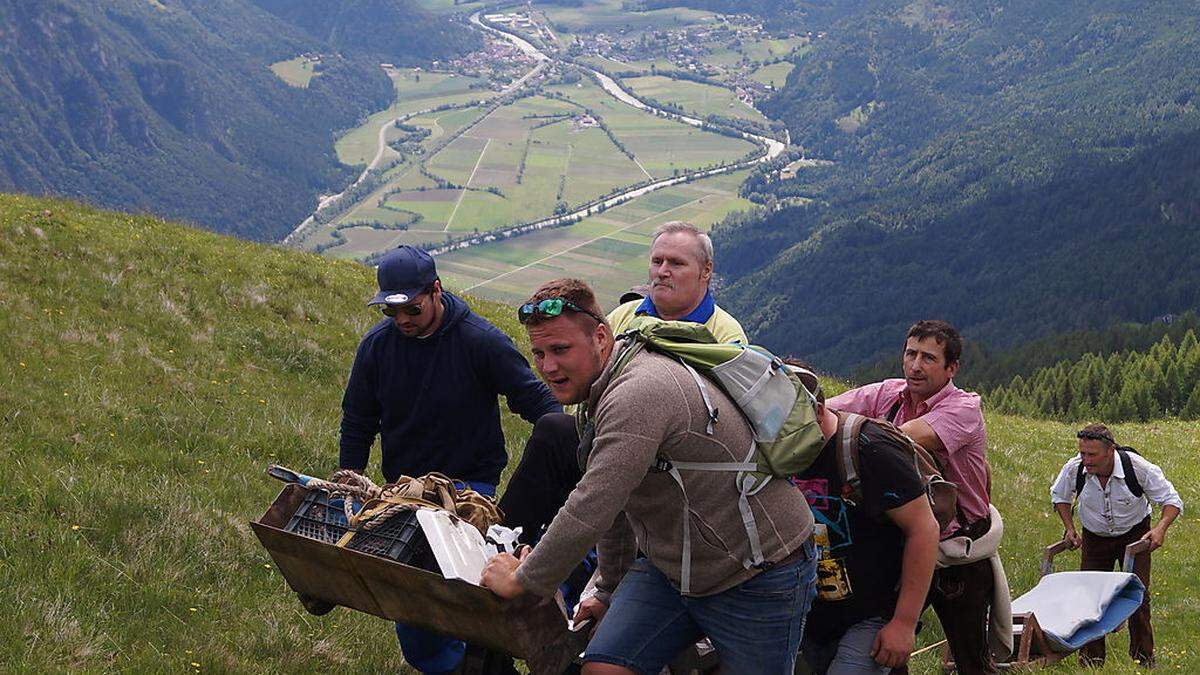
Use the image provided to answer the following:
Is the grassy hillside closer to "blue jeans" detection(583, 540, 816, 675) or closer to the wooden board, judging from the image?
the wooden board

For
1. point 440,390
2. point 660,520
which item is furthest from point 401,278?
point 660,520

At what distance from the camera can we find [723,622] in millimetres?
4895

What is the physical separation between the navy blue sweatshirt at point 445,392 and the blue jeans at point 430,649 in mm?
284

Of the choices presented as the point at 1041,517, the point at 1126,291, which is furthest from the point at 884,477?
the point at 1126,291

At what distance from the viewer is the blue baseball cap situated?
6508 mm

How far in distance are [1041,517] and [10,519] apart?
14769mm

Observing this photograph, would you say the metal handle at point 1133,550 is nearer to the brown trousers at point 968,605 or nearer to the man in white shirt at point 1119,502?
the man in white shirt at point 1119,502

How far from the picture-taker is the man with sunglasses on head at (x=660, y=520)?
434 centimetres

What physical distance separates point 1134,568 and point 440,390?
8.12 m

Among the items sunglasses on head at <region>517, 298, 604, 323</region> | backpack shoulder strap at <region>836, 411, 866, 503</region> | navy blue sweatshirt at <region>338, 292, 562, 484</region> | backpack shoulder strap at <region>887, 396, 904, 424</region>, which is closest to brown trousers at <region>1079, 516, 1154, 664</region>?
backpack shoulder strap at <region>887, 396, 904, 424</region>

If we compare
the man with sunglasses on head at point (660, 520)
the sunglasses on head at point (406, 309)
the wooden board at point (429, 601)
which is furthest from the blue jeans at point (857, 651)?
the sunglasses on head at point (406, 309)

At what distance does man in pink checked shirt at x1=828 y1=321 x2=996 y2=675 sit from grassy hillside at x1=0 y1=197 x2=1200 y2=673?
2.88 metres

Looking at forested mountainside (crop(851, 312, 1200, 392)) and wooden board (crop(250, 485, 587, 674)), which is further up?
wooden board (crop(250, 485, 587, 674))

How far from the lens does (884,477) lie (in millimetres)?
5270
